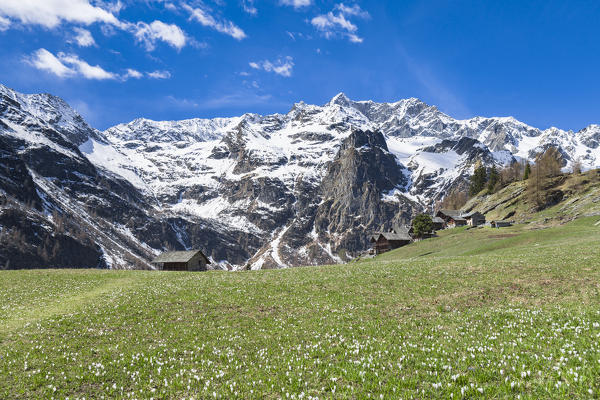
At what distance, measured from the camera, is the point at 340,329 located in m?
17.4

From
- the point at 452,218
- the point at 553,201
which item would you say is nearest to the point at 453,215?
the point at 452,218

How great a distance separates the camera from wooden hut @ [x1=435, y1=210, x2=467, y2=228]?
452ft

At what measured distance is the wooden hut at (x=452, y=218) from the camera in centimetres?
13775

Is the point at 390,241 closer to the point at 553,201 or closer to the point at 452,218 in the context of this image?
the point at 452,218

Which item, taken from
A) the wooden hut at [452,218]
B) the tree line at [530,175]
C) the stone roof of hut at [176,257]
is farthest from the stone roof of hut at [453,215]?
the stone roof of hut at [176,257]

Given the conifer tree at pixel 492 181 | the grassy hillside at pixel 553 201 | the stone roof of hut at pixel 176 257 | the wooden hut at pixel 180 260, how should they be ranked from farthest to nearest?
the conifer tree at pixel 492 181
the grassy hillside at pixel 553 201
the wooden hut at pixel 180 260
the stone roof of hut at pixel 176 257

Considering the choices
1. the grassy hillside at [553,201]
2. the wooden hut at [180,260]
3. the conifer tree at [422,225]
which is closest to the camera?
the wooden hut at [180,260]

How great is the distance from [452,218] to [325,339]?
459 ft

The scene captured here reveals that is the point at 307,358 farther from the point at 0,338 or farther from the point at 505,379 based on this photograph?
the point at 0,338

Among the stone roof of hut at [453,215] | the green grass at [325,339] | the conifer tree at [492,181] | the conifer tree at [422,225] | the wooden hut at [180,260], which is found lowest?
the wooden hut at [180,260]

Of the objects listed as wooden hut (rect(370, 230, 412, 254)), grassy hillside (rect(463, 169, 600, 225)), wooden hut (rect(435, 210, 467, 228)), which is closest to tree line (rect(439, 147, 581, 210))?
Answer: grassy hillside (rect(463, 169, 600, 225))

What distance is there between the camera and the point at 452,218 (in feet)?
463

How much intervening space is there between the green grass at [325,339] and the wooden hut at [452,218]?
116 meters

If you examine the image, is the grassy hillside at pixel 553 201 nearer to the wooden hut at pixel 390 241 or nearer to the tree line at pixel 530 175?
the tree line at pixel 530 175
